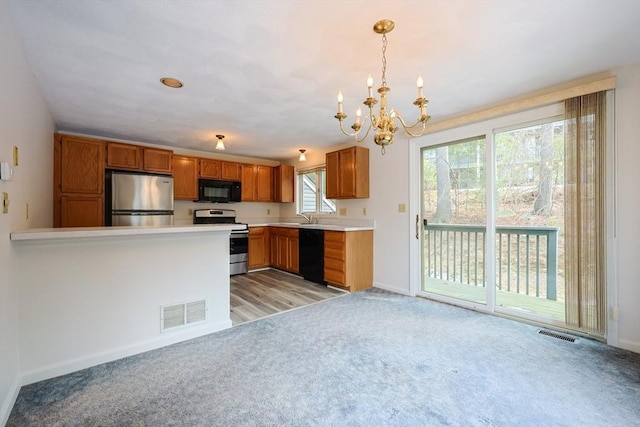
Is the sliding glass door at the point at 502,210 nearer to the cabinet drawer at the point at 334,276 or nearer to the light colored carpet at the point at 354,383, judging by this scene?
the light colored carpet at the point at 354,383

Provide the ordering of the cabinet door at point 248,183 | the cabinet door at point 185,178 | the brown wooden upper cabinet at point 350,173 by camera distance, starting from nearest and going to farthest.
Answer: the brown wooden upper cabinet at point 350,173 → the cabinet door at point 185,178 → the cabinet door at point 248,183

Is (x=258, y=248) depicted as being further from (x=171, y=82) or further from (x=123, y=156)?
(x=171, y=82)

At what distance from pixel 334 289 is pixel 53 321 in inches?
118

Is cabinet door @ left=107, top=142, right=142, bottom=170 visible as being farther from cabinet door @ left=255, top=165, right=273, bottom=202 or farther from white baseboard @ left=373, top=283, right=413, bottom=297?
white baseboard @ left=373, top=283, right=413, bottom=297

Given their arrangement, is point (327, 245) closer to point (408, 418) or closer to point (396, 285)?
point (396, 285)

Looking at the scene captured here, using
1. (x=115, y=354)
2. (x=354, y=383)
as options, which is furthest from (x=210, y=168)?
(x=354, y=383)

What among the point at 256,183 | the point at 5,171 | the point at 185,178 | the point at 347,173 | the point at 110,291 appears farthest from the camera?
the point at 256,183

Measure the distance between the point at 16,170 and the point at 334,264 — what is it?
331 centimetres

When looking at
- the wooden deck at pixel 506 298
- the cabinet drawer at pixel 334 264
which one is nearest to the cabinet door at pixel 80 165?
A: the cabinet drawer at pixel 334 264

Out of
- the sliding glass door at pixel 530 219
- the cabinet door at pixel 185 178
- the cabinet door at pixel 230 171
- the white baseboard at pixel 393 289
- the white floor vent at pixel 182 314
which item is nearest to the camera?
the white floor vent at pixel 182 314

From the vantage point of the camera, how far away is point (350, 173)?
4.25 meters

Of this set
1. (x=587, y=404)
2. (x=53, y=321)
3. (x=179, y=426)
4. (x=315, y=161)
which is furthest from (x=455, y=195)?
(x=53, y=321)

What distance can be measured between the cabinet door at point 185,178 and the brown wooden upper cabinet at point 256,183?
0.93 m

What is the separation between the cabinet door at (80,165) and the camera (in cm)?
357
